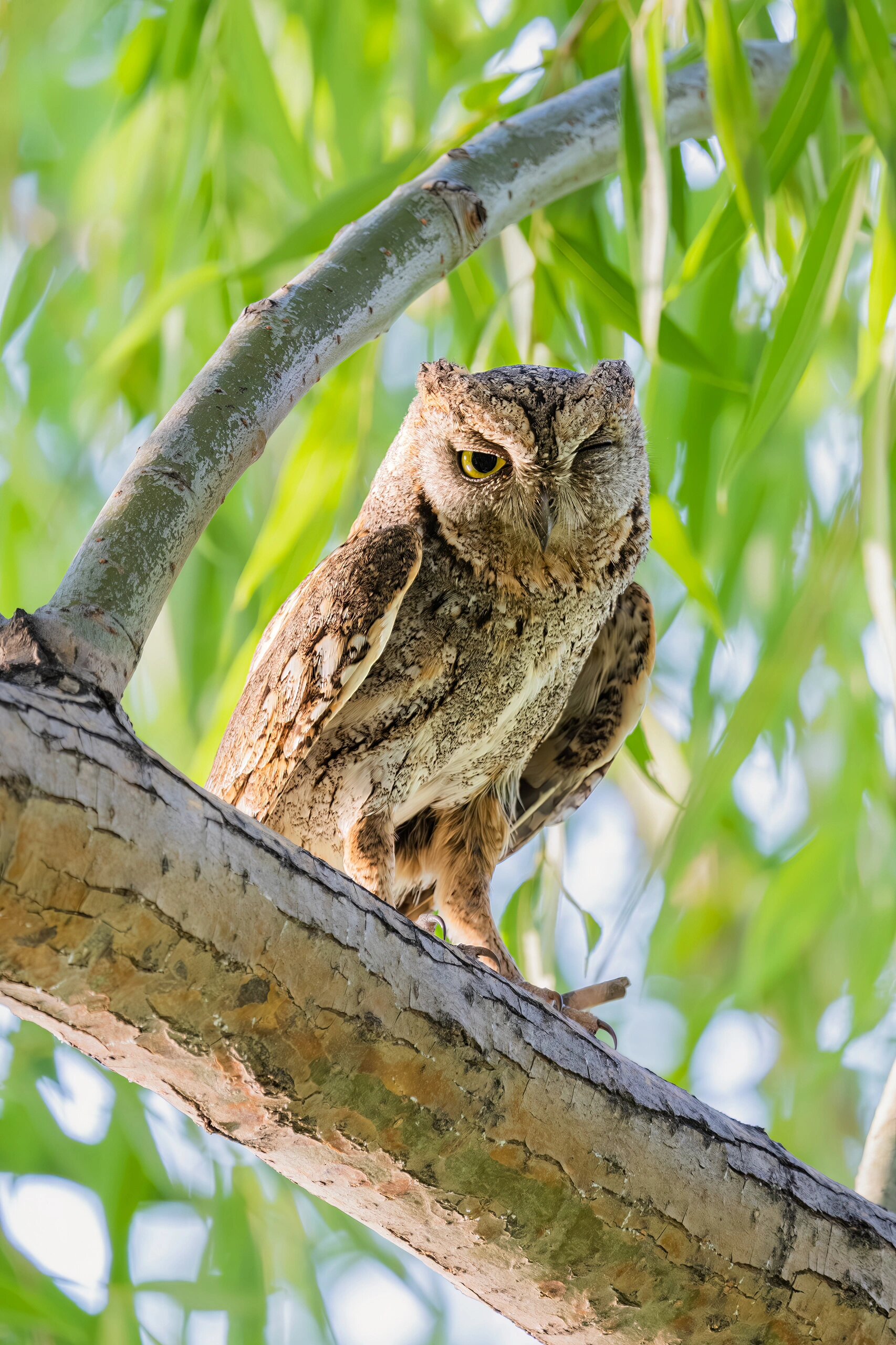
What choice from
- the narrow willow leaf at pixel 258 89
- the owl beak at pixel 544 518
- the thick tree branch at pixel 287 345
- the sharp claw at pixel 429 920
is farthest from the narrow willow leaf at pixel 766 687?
the narrow willow leaf at pixel 258 89

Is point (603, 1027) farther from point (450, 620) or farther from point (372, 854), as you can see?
point (450, 620)

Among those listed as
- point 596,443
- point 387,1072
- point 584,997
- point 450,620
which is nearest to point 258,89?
point 596,443

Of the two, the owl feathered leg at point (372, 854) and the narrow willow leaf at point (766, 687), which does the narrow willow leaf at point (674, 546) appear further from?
the owl feathered leg at point (372, 854)

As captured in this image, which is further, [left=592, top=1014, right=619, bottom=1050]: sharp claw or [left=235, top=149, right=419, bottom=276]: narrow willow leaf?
[left=235, top=149, right=419, bottom=276]: narrow willow leaf

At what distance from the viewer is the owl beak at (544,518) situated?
1930 millimetres

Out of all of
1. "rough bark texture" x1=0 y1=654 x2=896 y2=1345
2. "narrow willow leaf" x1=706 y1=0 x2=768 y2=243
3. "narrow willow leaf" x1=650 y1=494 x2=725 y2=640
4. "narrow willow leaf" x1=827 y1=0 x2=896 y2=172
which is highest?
"narrow willow leaf" x1=827 y1=0 x2=896 y2=172

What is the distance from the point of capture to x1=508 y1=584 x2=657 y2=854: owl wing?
88.8 inches

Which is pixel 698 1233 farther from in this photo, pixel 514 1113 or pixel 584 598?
pixel 584 598

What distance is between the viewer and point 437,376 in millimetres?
2055

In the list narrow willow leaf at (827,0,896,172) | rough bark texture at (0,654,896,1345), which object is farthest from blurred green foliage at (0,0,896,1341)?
rough bark texture at (0,654,896,1345)

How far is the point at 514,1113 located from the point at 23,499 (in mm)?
2213

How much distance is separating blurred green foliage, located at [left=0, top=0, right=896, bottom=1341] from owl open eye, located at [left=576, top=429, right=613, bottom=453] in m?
0.13

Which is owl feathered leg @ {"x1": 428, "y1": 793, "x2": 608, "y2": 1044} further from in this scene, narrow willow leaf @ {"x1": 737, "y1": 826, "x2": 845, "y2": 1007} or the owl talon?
narrow willow leaf @ {"x1": 737, "y1": 826, "x2": 845, "y2": 1007}

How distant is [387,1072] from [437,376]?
1.26 meters
